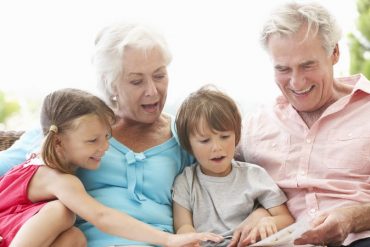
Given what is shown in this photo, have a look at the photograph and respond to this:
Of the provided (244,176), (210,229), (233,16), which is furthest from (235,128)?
(233,16)

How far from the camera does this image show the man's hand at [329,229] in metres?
1.86

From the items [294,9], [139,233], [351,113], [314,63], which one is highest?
[294,9]

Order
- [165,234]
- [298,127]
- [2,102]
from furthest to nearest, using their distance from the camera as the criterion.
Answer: [2,102], [298,127], [165,234]

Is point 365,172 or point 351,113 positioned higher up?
point 351,113

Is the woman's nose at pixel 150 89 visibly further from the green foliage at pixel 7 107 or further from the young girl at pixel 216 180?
the green foliage at pixel 7 107

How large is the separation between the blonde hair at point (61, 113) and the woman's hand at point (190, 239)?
41cm

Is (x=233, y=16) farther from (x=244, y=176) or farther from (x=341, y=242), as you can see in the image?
(x=341, y=242)

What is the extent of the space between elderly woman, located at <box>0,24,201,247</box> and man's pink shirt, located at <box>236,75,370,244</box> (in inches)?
12.0

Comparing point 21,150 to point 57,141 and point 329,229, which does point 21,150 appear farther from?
point 329,229

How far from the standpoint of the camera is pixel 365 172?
207cm

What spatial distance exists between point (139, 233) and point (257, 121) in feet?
2.26

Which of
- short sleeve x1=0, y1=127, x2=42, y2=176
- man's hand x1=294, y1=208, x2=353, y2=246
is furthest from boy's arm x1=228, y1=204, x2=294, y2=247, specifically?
short sleeve x1=0, y1=127, x2=42, y2=176

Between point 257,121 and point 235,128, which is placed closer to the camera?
point 235,128

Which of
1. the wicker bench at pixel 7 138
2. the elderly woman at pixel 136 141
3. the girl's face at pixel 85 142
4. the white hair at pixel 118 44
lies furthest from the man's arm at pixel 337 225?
the wicker bench at pixel 7 138
